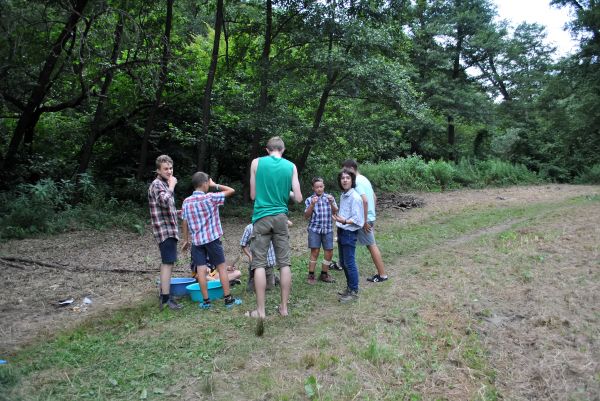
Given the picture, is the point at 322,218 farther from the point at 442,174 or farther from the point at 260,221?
the point at 442,174

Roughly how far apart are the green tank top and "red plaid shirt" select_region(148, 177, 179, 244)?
1.10m

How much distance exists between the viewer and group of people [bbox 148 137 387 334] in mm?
4617

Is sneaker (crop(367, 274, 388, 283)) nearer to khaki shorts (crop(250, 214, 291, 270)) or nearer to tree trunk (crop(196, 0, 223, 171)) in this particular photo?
khaki shorts (crop(250, 214, 291, 270))

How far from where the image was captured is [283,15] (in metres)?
12.5

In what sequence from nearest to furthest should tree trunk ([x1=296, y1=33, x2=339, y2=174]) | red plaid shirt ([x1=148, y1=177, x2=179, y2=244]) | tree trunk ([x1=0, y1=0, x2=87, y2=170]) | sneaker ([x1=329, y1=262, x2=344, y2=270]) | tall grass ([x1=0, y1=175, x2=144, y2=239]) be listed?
red plaid shirt ([x1=148, y1=177, x2=179, y2=244])
sneaker ([x1=329, y1=262, x2=344, y2=270])
tall grass ([x1=0, y1=175, x2=144, y2=239])
tree trunk ([x1=0, y1=0, x2=87, y2=170])
tree trunk ([x1=296, y1=33, x2=339, y2=174])

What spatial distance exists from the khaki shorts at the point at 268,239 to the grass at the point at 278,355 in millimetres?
640

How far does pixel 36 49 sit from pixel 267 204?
9930 millimetres

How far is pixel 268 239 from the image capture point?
15.4 ft

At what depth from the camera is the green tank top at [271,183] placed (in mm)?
4598

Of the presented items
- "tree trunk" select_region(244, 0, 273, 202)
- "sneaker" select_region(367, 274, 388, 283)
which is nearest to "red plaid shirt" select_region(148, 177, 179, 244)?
"sneaker" select_region(367, 274, 388, 283)

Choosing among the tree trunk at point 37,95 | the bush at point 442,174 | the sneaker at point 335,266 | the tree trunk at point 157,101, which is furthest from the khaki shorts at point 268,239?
the bush at point 442,174

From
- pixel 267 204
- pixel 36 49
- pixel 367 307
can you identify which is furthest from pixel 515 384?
pixel 36 49

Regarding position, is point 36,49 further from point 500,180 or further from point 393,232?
point 500,180

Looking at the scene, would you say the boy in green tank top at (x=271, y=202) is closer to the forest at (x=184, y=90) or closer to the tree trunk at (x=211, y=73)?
the forest at (x=184, y=90)
